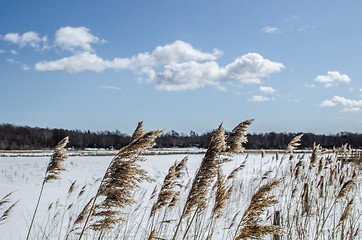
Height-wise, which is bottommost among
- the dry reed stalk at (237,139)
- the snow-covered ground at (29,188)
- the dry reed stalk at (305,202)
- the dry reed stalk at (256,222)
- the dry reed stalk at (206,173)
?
the snow-covered ground at (29,188)

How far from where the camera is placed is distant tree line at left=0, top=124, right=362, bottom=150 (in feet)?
294

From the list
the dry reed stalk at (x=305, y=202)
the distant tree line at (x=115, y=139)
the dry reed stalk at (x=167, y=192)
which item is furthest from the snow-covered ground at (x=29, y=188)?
the distant tree line at (x=115, y=139)

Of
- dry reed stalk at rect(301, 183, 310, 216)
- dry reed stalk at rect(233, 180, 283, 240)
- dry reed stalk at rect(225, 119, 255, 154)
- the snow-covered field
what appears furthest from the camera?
the snow-covered field

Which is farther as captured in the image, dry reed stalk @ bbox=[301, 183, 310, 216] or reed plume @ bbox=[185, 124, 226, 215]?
dry reed stalk @ bbox=[301, 183, 310, 216]

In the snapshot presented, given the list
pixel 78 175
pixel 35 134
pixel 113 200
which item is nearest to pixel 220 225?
pixel 113 200

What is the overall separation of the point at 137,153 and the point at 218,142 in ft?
2.16

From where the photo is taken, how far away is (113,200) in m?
2.33

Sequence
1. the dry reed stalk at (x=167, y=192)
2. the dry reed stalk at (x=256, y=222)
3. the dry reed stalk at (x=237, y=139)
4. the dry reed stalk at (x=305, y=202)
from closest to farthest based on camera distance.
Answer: the dry reed stalk at (x=256, y=222), the dry reed stalk at (x=237, y=139), the dry reed stalk at (x=167, y=192), the dry reed stalk at (x=305, y=202)

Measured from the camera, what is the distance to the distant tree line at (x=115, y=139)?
89.6 m

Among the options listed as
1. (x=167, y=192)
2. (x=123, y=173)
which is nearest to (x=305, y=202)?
(x=167, y=192)

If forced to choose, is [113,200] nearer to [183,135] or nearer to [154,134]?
[154,134]

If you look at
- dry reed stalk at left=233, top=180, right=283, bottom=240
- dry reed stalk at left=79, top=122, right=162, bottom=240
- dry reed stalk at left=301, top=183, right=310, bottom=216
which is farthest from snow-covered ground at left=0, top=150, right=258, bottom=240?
dry reed stalk at left=301, top=183, right=310, bottom=216

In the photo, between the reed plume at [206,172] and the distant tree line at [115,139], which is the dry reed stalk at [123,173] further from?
the distant tree line at [115,139]

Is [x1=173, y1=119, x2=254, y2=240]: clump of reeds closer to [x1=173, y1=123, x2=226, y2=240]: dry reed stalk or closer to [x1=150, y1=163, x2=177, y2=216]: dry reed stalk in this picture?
[x1=173, y1=123, x2=226, y2=240]: dry reed stalk
